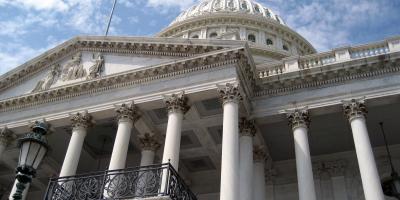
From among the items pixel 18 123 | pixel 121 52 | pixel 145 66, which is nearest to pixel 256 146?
pixel 145 66

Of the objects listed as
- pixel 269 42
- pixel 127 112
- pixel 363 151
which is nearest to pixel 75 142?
pixel 127 112

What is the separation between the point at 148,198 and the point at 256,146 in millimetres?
A: 8500

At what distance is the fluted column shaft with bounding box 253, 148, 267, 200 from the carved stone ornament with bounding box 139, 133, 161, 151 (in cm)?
495

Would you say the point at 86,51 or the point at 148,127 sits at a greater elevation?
the point at 86,51

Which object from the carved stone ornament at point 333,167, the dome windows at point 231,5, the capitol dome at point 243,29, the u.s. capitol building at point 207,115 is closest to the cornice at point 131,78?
the u.s. capitol building at point 207,115

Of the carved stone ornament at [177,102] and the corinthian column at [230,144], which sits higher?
the carved stone ornament at [177,102]

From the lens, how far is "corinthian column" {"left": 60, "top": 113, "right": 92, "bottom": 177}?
18095 mm

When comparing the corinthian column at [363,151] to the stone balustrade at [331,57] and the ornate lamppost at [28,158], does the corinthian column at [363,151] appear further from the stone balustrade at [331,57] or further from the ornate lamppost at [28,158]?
the ornate lamppost at [28,158]

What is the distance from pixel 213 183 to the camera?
24.5m

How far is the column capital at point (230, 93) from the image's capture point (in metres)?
17.3

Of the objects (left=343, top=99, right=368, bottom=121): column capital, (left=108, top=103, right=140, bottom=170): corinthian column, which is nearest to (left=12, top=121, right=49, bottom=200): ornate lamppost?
(left=108, top=103, right=140, bottom=170): corinthian column

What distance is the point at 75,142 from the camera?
18.9m

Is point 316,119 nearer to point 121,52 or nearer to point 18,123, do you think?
point 121,52

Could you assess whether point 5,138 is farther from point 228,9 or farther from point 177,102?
point 228,9
